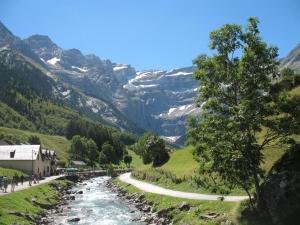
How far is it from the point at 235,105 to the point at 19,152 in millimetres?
104770

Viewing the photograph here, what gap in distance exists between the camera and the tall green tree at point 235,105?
1224 inches

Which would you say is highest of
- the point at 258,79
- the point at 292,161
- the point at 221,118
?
the point at 258,79

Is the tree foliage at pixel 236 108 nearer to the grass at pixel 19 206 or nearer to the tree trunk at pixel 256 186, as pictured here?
the tree trunk at pixel 256 186

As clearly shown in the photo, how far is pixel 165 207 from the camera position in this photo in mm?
52438

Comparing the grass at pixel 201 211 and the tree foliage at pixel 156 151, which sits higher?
the tree foliage at pixel 156 151

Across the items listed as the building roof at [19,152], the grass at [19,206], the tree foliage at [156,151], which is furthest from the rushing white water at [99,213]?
the building roof at [19,152]

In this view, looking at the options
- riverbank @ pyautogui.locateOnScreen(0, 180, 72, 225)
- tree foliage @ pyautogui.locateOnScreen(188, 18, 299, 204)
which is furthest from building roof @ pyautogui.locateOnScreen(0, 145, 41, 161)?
tree foliage @ pyautogui.locateOnScreen(188, 18, 299, 204)

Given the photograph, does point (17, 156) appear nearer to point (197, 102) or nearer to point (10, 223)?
point (10, 223)

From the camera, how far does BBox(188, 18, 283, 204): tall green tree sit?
102ft

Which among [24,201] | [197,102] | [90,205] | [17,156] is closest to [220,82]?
[197,102]

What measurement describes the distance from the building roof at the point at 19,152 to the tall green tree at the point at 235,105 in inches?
3749

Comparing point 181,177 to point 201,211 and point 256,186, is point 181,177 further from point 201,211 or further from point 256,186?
point 256,186

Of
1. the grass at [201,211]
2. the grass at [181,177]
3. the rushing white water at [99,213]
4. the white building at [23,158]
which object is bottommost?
the rushing white water at [99,213]

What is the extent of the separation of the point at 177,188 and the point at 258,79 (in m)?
40.5
